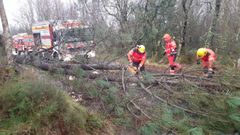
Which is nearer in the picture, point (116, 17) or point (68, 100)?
point (68, 100)

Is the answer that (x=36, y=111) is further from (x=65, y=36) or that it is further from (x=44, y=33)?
(x=44, y=33)

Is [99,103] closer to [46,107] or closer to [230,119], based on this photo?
[46,107]

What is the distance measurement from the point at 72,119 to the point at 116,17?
14212 millimetres

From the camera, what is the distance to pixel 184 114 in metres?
4.23

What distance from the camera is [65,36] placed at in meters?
9.95

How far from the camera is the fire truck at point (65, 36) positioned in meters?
7.32

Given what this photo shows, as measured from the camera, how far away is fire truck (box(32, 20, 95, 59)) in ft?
24.0

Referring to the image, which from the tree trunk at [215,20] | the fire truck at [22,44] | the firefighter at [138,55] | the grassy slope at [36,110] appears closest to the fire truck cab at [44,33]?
the fire truck at [22,44]

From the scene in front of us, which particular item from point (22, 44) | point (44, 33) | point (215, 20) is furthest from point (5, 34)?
point (22, 44)

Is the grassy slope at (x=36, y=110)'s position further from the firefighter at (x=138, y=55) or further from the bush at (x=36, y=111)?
the firefighter at (x=138, y=55)

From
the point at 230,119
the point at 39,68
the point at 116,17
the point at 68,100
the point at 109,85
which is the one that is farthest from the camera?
the point at 116,17

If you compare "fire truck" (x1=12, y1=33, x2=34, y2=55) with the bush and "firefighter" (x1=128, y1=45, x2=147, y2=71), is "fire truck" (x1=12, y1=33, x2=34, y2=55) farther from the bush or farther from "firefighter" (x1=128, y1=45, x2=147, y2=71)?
the bush

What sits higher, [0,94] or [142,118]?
[0,94]

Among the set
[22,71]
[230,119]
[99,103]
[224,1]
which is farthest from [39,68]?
[224,1]
